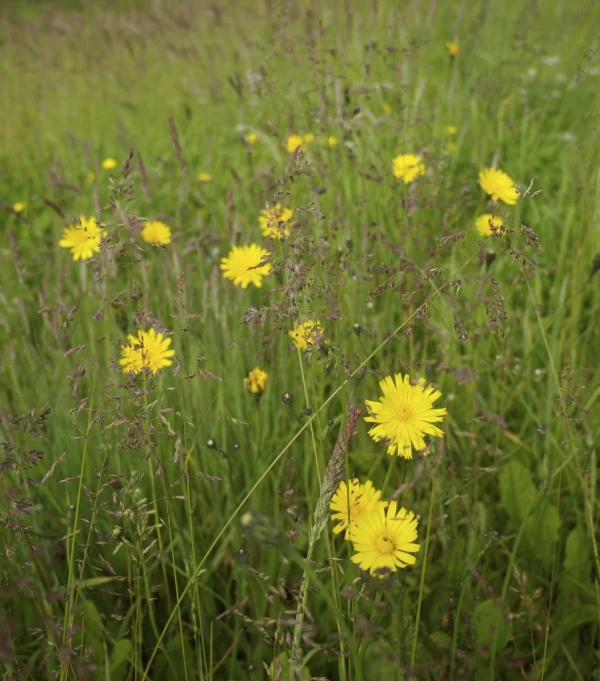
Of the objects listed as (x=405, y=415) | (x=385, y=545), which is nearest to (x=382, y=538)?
(x=385, y=545)

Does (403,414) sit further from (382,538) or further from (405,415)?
(382,538)

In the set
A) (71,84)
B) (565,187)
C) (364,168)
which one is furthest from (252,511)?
(71,84)

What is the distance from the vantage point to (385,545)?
76 cm

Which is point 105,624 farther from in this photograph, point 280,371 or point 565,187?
point 565,187

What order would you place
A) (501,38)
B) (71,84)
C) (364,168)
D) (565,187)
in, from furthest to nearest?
1. (71,84)
2. (501,38)
3. (565,187)
4. (364,168)

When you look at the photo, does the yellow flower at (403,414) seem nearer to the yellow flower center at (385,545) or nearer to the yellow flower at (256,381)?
the yellow flower center at (385,545)

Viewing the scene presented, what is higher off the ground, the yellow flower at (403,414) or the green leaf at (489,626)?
the yellow flower at (403,414)

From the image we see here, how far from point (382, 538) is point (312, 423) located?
8.7 inches

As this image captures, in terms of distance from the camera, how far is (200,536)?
121 cm

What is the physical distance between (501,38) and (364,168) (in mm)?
2101

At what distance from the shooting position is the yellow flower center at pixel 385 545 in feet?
2.47

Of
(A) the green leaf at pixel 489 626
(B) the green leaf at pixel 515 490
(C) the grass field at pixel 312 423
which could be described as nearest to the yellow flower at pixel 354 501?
(C) the grass field at pixel 312 423

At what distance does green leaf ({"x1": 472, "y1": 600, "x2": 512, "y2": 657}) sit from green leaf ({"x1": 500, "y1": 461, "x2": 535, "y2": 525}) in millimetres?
270

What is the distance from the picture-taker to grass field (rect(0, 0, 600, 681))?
815 millimetres
